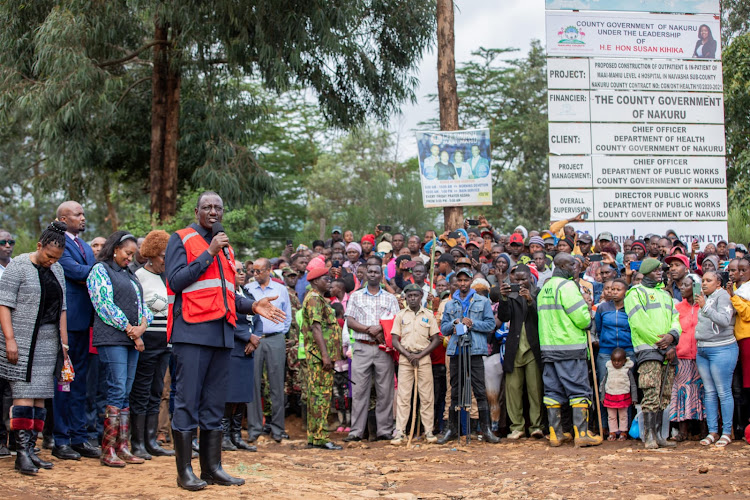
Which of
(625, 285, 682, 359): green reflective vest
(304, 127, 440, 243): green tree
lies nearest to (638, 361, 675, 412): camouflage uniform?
(625, 285, 682, 359): green reflective vest

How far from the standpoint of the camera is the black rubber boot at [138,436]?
25.0 ft

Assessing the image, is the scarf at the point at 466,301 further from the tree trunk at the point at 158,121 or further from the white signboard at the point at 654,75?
the tree trunk at the point at 158,121

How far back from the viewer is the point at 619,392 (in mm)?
9125

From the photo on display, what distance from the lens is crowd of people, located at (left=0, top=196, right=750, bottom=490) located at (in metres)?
6.24

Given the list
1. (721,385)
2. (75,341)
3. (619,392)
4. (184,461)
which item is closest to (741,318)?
A: (721,385)

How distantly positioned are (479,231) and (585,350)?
5.88 metres

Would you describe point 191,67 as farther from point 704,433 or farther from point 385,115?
point 704,433

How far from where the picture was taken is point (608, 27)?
51.3 ft

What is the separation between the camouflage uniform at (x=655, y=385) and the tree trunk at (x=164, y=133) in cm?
1197

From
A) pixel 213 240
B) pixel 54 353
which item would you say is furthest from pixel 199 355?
pixel 54 353

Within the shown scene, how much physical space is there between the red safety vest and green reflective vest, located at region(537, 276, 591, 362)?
4.49 meters

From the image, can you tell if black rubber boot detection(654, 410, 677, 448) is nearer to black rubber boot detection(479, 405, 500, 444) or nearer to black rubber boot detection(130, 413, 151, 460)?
black rubber boot detection(479, 405, 500, 444)

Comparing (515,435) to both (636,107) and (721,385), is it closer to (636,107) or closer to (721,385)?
(721,385)

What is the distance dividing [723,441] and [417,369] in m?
3.50
